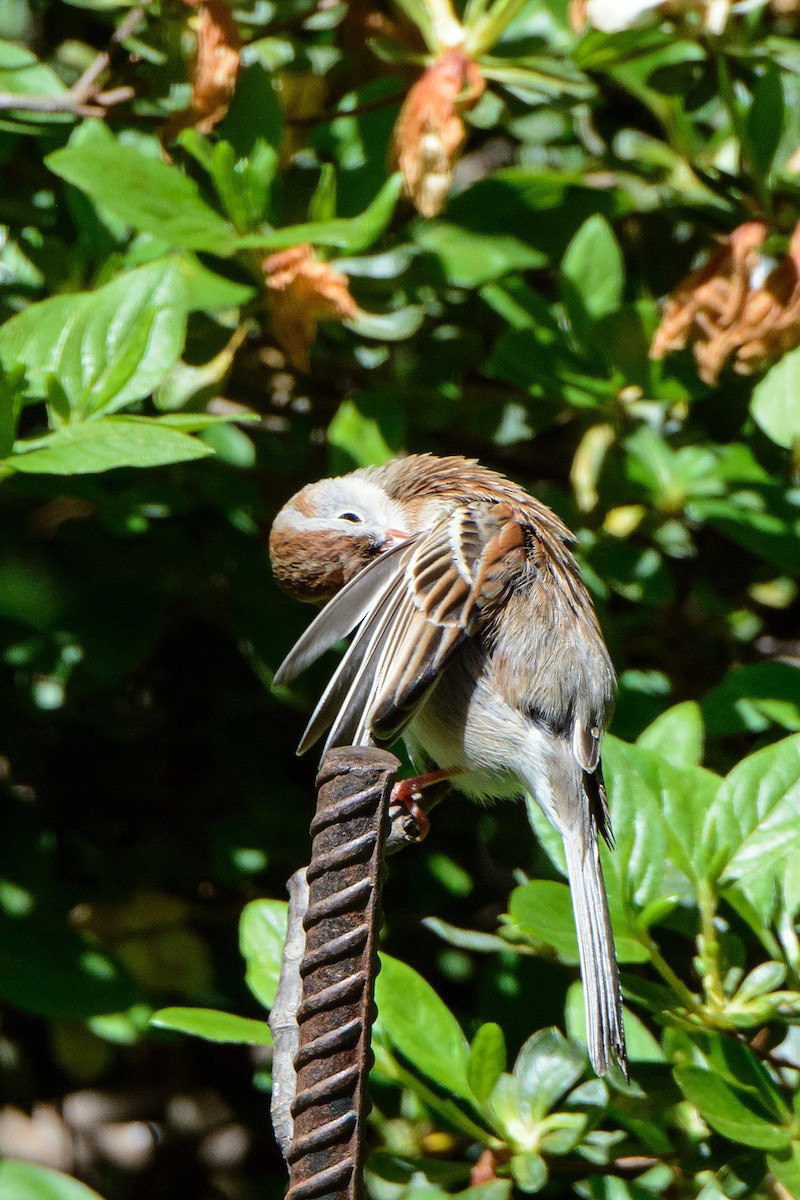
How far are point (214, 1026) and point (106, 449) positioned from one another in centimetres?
78

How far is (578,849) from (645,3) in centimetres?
135

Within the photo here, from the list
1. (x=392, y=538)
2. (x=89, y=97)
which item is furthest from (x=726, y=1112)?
(x=89, y=97)

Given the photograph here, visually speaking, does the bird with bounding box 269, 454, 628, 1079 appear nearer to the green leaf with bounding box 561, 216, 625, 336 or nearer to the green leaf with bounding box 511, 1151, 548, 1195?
the green leaf with bounding box 511, 1151, 548, 1195

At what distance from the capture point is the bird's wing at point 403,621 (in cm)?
163

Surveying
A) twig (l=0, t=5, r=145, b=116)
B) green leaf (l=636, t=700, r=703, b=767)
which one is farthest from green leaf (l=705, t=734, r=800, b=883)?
twig (l=0, t=5, r=145, b=116)

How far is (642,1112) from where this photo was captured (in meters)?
1.84

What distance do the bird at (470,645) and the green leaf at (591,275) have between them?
0.33 metres

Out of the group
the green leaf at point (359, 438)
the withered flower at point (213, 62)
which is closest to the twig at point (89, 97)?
the withered flower at point (213, 62)

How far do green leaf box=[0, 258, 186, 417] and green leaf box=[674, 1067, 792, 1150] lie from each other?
44.8 inches

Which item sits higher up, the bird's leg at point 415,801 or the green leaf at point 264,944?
the bird's leg at point 415,801

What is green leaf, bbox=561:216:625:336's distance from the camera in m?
2.28

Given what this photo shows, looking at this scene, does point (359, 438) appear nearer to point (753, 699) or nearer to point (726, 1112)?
point (753, 699)

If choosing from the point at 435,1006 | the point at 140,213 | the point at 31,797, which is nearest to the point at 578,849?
the point at 435,1006

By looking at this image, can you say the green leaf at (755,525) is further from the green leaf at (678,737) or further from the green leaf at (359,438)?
the green leaf at (359,438)
